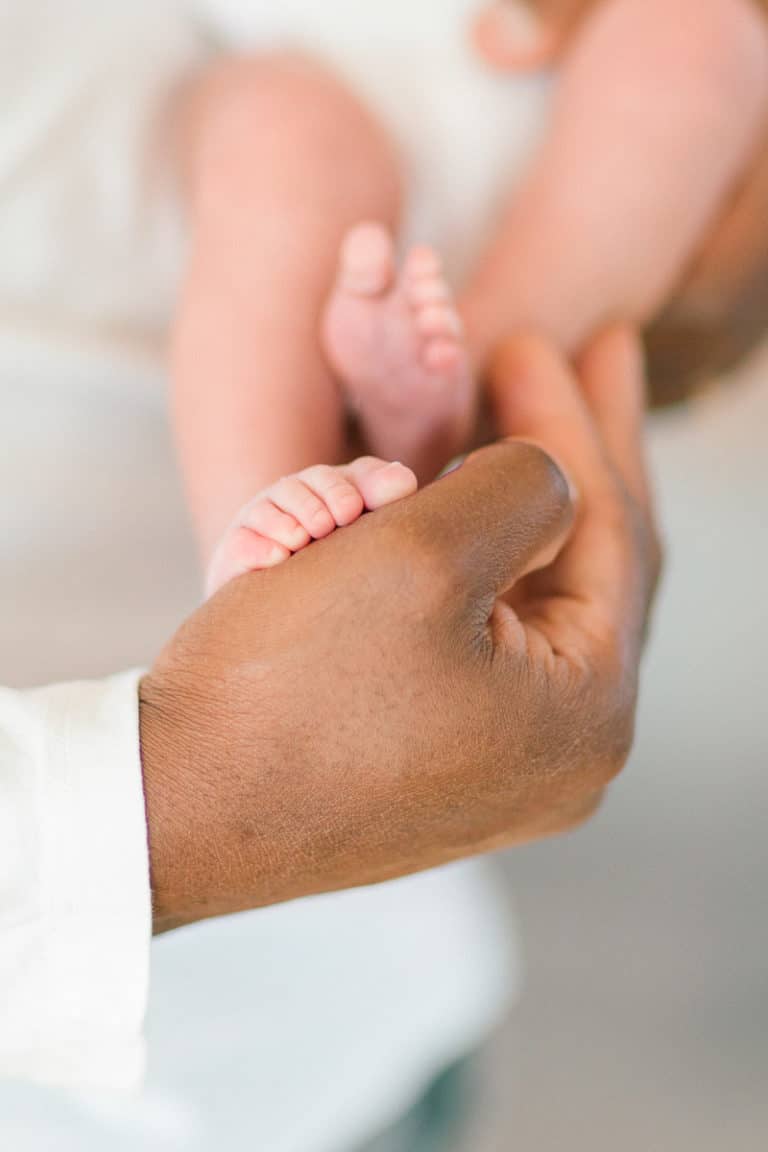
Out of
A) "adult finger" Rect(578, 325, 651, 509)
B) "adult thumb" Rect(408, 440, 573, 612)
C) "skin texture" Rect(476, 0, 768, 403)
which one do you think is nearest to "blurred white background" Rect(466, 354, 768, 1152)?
"skin texture" Rect(476, 0, 768, 403)

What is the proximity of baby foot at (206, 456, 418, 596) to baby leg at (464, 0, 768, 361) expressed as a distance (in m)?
0.27

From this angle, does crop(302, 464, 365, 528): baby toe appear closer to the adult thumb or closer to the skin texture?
the adult thumb

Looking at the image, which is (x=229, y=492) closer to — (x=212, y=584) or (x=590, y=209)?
(x=212, y=584)

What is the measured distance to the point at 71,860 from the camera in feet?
1.25

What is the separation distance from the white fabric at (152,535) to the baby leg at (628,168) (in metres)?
0.09

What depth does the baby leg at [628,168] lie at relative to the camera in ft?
2.25

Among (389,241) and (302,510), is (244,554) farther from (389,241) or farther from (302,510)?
(389,241)

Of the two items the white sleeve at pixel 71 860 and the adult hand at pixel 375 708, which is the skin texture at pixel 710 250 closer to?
the adult hand at pixel 375 708

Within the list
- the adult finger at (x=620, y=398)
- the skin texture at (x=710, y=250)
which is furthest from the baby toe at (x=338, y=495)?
the skin texture at (x=710, y=250)

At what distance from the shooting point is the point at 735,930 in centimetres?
115

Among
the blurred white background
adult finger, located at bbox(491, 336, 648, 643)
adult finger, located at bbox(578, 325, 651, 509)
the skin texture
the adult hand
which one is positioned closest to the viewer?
the adult hand

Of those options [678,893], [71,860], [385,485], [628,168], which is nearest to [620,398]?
[628,168]

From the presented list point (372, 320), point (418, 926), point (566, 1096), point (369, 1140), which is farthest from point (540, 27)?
point (566, 1096)

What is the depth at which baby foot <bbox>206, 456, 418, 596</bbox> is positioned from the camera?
411 mm
